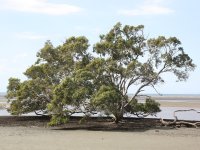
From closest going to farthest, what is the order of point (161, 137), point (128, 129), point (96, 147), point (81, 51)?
point (96, 147)
point (161, 137)
point (128, 129)
point (81, 51)

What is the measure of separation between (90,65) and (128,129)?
4.93m

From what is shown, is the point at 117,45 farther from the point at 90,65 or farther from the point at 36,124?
the point at 36,124

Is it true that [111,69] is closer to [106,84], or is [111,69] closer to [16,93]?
[106,84]

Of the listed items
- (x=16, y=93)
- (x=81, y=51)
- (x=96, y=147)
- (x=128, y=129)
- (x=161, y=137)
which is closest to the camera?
(x=96, y=147)

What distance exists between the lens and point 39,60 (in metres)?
36.0

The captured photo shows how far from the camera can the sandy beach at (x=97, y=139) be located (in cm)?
2056

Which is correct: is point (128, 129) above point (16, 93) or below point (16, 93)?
below

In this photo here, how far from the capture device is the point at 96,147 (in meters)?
20.5

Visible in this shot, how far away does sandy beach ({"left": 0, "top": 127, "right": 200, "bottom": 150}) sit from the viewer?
20.6 m

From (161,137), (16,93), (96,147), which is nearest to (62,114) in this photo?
(16,93)

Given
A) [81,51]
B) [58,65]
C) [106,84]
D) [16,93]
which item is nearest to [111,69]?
[106,84]

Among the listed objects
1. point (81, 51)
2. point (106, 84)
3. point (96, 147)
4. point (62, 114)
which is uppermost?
point (81, 51)

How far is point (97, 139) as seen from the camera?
23750mm

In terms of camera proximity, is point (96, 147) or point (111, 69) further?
point (111, 69)
